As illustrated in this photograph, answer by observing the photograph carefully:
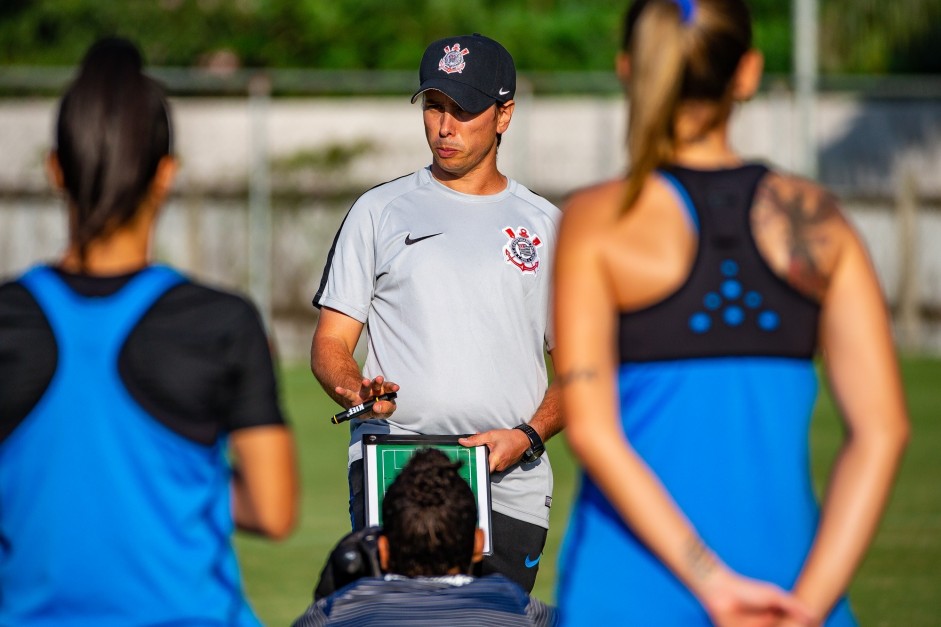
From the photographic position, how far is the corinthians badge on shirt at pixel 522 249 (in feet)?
15.0

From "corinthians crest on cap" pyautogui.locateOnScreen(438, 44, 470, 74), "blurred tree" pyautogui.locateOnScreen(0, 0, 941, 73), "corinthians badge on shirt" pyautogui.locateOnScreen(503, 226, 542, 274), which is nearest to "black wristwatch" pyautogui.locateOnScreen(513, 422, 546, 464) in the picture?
"corinthians badge on shirt" pyautogui.locateOnScreen(503, 226, 542, 274)

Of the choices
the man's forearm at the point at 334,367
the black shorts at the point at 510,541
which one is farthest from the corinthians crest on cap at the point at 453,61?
the black shorts at the point at 510,541

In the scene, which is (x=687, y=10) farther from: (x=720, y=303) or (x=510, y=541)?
(x=510, y=541)

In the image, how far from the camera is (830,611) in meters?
2.54

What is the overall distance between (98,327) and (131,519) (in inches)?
12.4

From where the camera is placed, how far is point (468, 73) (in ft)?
15.2

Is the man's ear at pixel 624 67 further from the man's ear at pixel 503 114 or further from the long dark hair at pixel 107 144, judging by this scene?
the man's ear at pixel 503 114

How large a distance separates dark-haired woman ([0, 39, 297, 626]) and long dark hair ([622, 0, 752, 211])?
27.7 inches

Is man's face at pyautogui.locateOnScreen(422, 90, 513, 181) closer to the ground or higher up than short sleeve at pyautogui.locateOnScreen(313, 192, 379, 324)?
higher up

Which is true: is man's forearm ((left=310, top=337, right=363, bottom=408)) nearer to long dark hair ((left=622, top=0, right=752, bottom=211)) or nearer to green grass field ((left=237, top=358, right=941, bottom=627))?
long dark hair ((left=622, top=0, right=752, bottom=211))

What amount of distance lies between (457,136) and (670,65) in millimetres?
2146

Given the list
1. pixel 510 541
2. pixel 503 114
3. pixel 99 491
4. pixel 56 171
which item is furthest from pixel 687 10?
pixel 510 541

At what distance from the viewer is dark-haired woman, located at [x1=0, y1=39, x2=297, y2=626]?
8.19 feet

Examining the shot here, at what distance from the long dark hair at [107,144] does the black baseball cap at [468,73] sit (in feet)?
6.76
